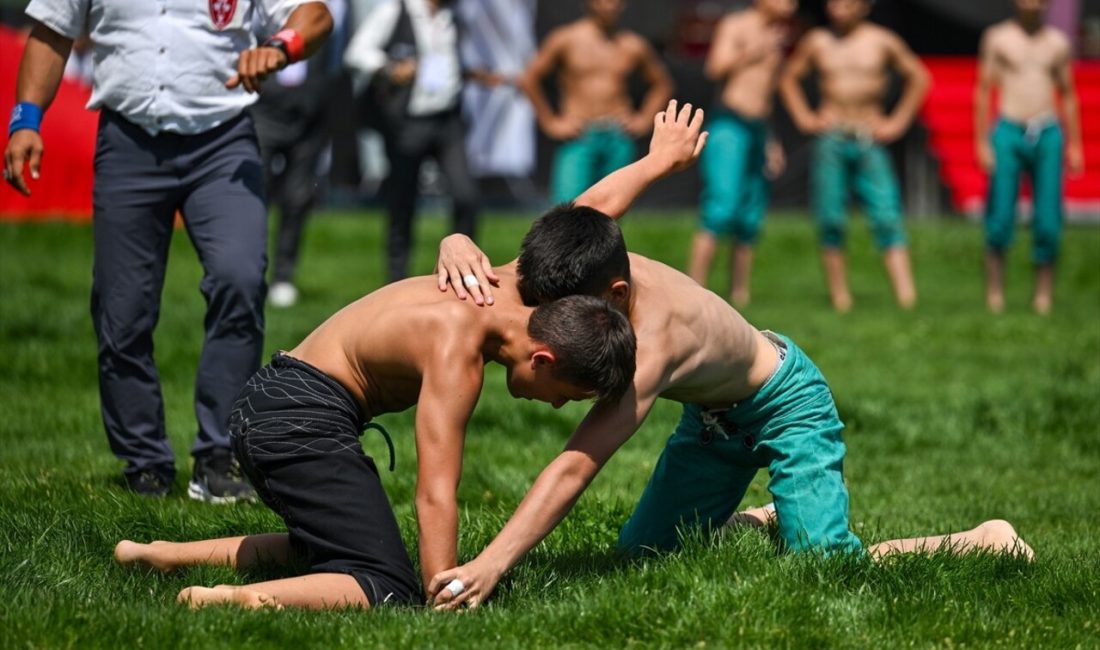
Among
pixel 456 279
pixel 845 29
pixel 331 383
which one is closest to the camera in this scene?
pixel 456 279

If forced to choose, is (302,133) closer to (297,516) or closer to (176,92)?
(176,92)

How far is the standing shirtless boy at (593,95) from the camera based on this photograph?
12.0 metres

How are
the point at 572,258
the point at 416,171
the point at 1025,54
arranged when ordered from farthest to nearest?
the point at 1025,54 → the point at 416,171 → the point at 572,258

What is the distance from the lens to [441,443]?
4.14 m

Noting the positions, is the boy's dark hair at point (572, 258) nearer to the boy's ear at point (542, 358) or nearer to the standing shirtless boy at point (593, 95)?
the boy's ear at point (542, 358)

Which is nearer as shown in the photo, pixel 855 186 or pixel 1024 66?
pixel 1024 66

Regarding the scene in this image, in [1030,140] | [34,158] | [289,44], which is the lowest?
[1030,140]

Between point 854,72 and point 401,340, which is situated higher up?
point 401,340

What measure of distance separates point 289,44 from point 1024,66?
25.2 ft

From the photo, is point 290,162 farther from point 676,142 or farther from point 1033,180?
point 676,142

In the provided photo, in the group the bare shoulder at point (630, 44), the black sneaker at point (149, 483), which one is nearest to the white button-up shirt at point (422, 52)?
the bare shoulder at point (630, 44)

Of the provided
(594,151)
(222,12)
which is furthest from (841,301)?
(222,12)

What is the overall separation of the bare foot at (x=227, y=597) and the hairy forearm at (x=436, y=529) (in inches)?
15.5

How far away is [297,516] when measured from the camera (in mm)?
4379
